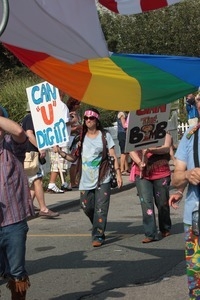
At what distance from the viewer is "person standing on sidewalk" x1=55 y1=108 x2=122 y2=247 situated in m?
9.86

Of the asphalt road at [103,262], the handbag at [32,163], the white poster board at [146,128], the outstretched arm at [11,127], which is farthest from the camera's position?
the handbag at [32,163]

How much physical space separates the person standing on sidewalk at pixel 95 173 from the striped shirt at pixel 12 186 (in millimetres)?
3644

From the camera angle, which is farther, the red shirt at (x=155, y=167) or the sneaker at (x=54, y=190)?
the sneaker at (x=54, y=190)

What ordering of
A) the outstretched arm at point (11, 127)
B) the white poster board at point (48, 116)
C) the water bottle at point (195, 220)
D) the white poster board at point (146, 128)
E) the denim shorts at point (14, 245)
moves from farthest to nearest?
1. the white poster board at point (48, 116)
2. the white poster board at point (146, 128)
3. the denim shorts at point (14, 245)
4. the outstretched arm at point (11, 127)
5. the water bottle at point (195, 220)

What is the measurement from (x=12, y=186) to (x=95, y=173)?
12.5 ft

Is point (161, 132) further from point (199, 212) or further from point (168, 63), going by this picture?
point (199, 212)

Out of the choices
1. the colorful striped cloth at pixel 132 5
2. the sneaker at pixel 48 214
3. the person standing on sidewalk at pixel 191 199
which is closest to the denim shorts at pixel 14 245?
the person standing on sidewalk at pixel 191 199

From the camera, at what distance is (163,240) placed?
9.96 meters

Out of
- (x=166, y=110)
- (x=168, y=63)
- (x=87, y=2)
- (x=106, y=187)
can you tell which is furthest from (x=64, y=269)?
(x=87, y=2)

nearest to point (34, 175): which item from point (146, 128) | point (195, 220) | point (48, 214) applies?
point (48, 214)

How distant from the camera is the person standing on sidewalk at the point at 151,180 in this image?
9852mm

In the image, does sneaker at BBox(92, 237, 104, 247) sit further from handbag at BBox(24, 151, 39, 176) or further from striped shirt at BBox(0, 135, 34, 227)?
striped shirt at BBox(0, 135, 34, 227)

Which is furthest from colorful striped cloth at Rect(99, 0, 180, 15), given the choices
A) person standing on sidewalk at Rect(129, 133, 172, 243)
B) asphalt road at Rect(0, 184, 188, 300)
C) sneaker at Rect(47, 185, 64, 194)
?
sneaker at Rect(47, 185, 64, 194)

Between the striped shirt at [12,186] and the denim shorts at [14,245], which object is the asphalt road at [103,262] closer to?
the denim shorts at [14,245]
